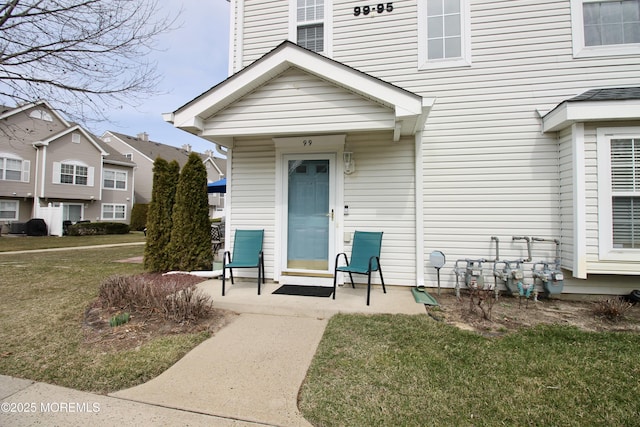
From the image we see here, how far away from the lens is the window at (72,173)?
63.3ft

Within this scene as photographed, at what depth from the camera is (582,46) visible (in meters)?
4.72

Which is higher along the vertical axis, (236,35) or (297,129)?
(236,35)

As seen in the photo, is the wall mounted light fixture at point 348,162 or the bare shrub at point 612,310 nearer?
the bare shrub at point 612,310

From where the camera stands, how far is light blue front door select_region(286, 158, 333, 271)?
536cm

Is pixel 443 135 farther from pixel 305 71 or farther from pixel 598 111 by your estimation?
pixel 305 71

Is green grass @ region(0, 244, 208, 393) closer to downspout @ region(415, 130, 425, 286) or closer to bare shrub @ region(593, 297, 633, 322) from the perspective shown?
downspout @ region(415, 130, 425, 286)

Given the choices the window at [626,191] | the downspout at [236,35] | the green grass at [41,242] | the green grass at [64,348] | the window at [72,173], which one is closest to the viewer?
the green grass at [64,348]

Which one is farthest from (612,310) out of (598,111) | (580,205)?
(598,111)

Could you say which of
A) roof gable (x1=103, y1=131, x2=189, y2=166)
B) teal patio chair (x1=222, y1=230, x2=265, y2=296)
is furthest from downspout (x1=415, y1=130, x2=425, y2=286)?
roof gable (x1=103, y1=131, x2=189, y2=166)

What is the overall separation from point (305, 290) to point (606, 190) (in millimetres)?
4493

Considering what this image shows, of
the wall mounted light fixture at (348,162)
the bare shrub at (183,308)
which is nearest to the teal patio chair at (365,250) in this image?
the wall mounted light fixture at (348,162)

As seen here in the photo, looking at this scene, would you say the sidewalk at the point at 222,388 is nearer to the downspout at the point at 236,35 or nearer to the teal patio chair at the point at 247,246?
the teal patio chair at the point at 247,246

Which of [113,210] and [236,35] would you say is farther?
[113,210]
